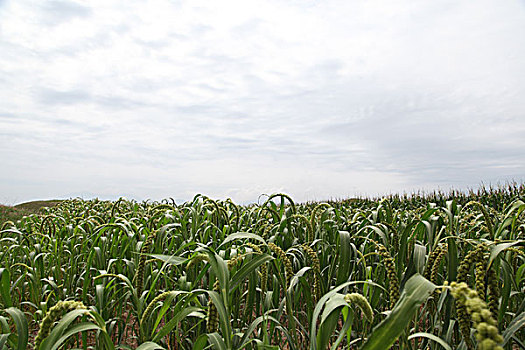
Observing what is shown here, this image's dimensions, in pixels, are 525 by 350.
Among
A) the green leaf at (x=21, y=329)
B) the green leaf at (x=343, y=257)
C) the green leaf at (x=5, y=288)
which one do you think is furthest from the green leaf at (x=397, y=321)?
the green leaf at (x=5, y=288)

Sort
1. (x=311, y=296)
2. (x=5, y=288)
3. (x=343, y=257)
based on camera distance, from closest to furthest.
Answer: (x=343, y=257) → (x=311, y=296) → (x=5, y=288)

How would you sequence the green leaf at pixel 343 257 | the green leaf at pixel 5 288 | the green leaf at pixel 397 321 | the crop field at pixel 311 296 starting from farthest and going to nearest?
the green leaf at pixel 5 288 → the green leaf at pixel 343 257 → the crop field at pixel 311 296 → the green leaf at pixel 397 321

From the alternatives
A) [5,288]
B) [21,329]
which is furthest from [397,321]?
[5,288]

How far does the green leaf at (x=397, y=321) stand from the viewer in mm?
777

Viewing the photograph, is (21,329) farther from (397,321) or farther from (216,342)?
(397,321)

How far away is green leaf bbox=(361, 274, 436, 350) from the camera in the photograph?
0.78 metres

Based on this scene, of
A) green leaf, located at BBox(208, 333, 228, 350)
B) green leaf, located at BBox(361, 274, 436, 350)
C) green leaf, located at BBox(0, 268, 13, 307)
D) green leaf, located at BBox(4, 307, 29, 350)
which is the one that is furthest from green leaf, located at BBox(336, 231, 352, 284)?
green leaf, located at BBox(0, 268, 13, 307)

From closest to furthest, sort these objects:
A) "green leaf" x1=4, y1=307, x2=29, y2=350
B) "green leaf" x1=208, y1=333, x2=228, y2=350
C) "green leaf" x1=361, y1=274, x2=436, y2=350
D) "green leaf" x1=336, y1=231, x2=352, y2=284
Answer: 1. "green leaf" x1=361, y1=274, x2=436, y2=350
2. "green leaf" x1=208, y1=333, x2=228, y2=350
3. "green leaf" x1=4, y1=307, x2=29, y2=350
4. "green leaf" x1=336, y1=231, x2=352, y2=284

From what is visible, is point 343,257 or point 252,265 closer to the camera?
point 252,265

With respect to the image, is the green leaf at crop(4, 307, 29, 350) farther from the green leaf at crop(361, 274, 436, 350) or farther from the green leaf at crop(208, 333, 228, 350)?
the green leaf at crop(361, 274, 436, 350)

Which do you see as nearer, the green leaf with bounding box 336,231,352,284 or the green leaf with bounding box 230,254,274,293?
the green leaf with bounding box 230,254,274,293

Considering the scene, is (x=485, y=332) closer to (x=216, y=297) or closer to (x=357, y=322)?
(x=216, y=297)

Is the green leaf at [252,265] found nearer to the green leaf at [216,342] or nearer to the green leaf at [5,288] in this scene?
the green leaf at [216,342]

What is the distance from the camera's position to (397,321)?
0.78m
